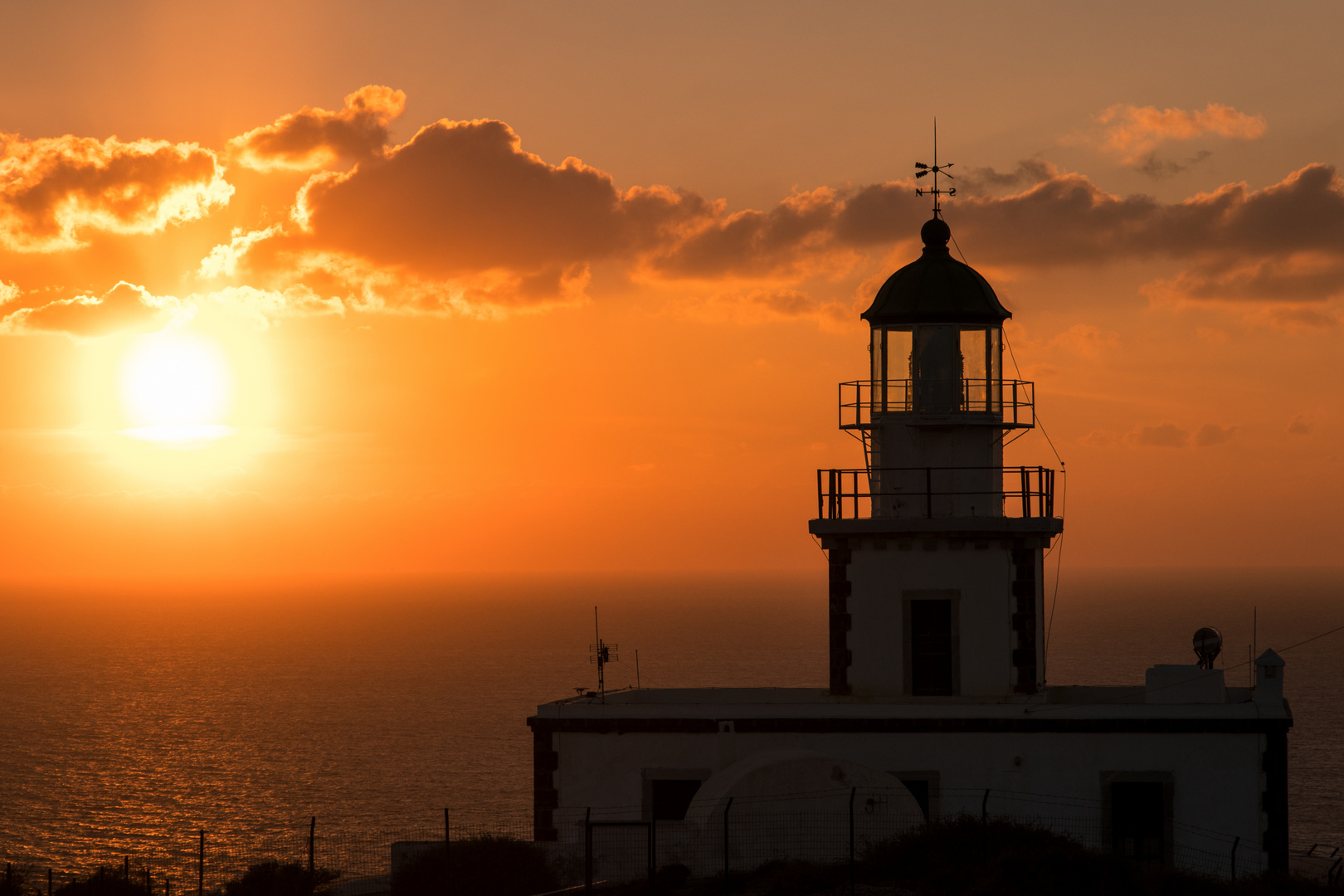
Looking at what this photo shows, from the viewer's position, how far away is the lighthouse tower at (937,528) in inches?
994

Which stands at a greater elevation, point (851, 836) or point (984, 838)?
point (851, 836)

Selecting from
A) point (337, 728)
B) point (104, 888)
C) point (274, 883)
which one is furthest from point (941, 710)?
point (337, 728)

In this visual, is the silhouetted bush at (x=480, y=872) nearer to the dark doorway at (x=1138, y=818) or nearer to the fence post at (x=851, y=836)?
the fence post at (x=851, y=836)

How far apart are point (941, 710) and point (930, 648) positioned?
2027mm

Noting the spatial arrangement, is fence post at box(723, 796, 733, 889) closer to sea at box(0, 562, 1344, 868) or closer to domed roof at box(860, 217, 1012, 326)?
domed roof at box(860, 217, 1012, 326)

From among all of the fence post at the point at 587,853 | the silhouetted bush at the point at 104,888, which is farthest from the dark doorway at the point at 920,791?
the silhouetted bush at the point at 104,888

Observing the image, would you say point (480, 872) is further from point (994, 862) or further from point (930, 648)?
point (930, 648)

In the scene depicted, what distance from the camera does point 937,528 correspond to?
25.2 meters

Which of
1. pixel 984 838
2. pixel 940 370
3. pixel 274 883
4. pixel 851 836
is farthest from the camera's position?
pixel 274 883

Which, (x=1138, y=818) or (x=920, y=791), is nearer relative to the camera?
(x=1138, y=818)

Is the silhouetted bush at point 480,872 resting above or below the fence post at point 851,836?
below

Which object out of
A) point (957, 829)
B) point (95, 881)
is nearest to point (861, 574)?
point (957, 829)

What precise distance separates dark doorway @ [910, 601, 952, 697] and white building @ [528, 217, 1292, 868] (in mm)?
31

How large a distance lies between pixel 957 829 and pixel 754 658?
5544 inches
